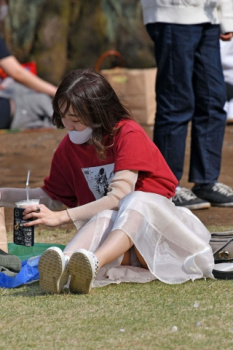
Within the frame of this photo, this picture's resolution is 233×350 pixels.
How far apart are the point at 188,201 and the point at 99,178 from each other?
145 cm

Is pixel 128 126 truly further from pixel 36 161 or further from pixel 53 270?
pixel 36 161

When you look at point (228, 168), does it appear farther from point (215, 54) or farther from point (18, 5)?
point (18, 5)

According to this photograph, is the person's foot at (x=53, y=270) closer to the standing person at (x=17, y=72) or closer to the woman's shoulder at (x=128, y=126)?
the woman's shoulder at (x=128, y=126)

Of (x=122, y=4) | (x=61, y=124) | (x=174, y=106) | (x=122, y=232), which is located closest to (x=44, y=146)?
(x=174, y=106)

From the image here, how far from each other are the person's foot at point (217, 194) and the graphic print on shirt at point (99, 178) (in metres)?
1.56

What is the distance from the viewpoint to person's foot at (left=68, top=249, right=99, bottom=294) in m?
3.34

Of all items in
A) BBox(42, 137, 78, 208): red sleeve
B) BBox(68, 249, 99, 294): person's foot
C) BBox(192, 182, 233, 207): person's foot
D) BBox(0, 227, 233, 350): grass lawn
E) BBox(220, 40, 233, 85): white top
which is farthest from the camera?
BBox(220, 40, 233, 85): white top

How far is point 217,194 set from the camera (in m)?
5.39

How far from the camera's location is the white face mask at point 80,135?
3867mm

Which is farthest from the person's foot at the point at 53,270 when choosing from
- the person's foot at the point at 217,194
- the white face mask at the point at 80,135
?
the person's foot at the point at 217,194

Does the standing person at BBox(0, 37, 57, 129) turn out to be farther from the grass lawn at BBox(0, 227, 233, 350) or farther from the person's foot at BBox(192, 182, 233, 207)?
the grass lawn at BBox(0, 227, 233, 350)

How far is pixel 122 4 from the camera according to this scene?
1377cm

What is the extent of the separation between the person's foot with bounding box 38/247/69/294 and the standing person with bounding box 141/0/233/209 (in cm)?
194

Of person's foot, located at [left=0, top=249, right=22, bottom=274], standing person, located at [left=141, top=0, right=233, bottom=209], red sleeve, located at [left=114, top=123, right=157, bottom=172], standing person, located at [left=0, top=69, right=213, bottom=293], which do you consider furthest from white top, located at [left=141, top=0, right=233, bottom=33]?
person's foot, located at [left=0, top=249, right=22, bottom=274]
